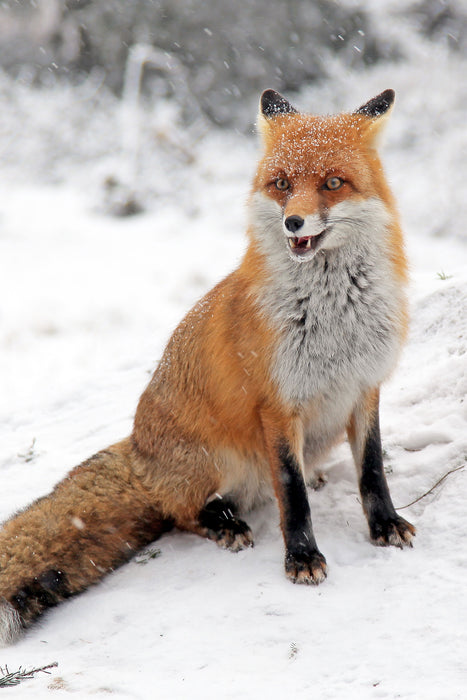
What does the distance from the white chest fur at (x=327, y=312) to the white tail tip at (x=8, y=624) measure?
4.77ft

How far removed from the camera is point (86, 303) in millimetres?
7836

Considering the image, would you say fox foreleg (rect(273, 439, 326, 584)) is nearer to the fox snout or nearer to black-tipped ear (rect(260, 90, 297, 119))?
the fox snout

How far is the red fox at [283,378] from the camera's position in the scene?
2715 mm

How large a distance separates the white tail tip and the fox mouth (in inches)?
74.5

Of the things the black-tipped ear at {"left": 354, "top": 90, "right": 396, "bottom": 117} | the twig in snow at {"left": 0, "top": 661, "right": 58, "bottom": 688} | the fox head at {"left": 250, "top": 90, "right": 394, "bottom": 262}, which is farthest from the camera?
the black-tipped ear at {"left": 354, "top": 90, "right": 396, "bottom": 117}

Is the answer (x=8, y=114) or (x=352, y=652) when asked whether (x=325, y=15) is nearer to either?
(x=8, y=114)

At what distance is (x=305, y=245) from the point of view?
8.60 feet

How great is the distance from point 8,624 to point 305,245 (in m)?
1.99

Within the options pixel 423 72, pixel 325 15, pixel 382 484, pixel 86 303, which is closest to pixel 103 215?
pixel 86 303

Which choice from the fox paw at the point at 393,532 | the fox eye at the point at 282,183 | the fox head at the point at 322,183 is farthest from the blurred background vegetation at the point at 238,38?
the fox paw at the point at 393,532

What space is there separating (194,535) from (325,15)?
1019 centimetres

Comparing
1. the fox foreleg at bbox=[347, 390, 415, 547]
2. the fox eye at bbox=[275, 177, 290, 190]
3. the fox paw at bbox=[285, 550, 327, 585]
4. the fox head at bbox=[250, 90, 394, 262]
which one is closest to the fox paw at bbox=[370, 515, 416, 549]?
the fox foreleg at bbox=[347, 390, 415, 547]

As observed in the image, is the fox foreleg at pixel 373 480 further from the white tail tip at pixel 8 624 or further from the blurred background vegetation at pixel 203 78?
the blurred background vegetation at pixel 203 78

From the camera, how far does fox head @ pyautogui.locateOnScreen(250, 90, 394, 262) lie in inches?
102
